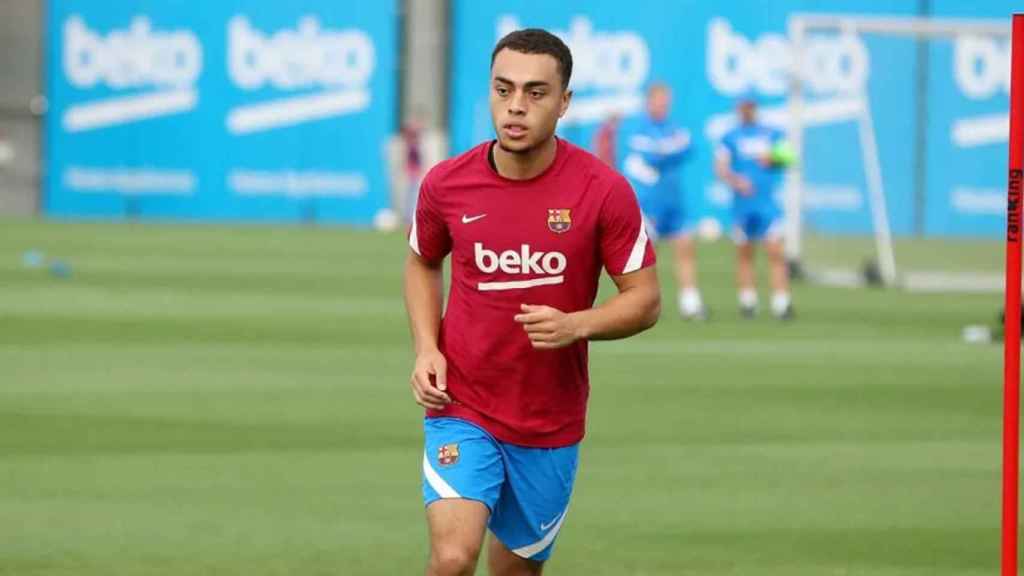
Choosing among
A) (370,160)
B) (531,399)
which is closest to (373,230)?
(370,160)

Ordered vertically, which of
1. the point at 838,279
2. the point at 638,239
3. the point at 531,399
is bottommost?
the point at 838,279

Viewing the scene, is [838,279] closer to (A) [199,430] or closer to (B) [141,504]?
(A) [199,430]

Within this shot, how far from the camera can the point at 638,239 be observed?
276 inches

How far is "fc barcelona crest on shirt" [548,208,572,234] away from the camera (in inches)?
271

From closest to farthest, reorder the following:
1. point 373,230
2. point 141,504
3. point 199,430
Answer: point 141,504, point 199,430, point 373,230

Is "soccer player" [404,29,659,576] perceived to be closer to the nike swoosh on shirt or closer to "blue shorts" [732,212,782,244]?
the nike swoosh on shirt

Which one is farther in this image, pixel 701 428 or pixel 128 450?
pixel 701 428

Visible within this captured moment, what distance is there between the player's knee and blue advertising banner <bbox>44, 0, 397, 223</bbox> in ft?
126

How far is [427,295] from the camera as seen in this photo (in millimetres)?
7219

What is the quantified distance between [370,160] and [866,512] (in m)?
35.3

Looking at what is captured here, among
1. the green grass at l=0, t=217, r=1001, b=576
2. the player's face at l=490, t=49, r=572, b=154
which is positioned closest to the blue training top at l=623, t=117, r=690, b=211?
the green grass at l=0, t=217, r=1001, b=576

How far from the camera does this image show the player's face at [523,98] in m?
6.78

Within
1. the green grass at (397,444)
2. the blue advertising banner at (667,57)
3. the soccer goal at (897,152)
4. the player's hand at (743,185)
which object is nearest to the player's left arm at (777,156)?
the player's hand at (743,185)

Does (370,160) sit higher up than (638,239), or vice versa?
(638,239)
